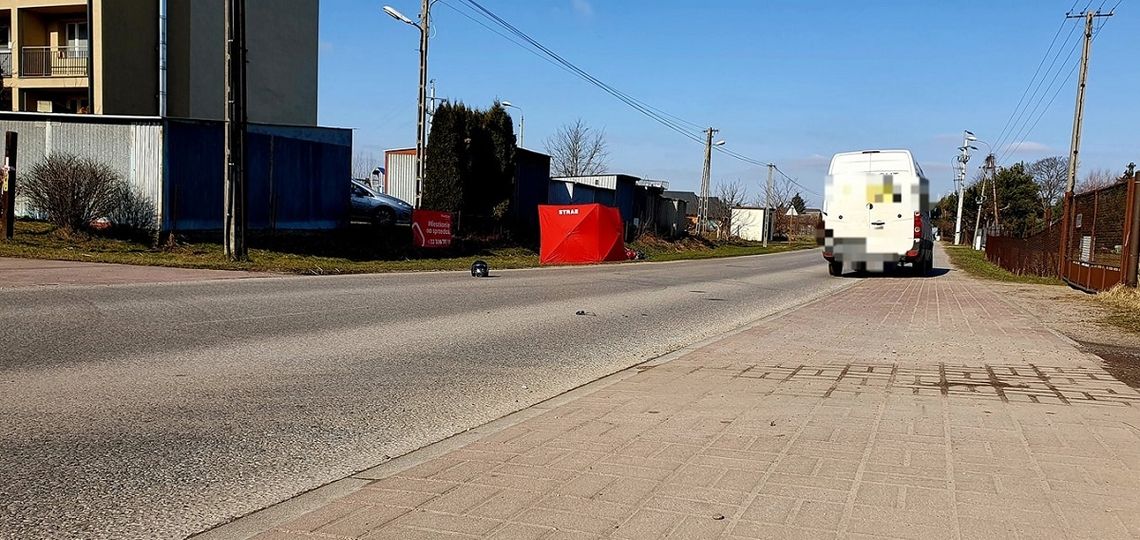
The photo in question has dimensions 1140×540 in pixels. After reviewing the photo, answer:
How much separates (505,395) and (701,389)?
61.2 inches

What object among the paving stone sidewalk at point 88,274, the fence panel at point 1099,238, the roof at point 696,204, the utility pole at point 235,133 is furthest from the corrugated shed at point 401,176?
the roof at point 696,204

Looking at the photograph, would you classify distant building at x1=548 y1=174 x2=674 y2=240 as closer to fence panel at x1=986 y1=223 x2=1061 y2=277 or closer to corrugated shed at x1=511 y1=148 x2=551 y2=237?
corrugated shed at x1=511 y1=148 x2=551 y2=237

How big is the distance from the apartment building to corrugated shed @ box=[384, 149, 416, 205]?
25.6 ft

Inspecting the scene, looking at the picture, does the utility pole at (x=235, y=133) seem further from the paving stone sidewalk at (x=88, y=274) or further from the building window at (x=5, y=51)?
the building window at (x=5, y=51)

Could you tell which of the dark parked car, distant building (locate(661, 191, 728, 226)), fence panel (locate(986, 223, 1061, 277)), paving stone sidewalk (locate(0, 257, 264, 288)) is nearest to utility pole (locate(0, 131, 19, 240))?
paving stone sidewalk (locate(0, 257, 264, 288))

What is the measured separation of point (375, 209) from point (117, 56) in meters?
14.2

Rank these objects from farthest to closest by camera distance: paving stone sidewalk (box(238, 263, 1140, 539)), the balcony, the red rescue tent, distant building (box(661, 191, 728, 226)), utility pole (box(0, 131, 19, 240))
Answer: distant building (box(661, 191, 728, 226)), the balcony, the red rescue tent, utility pole (box(0, 131, 19, 240)), paving stone sidewalk (box(238, 263, 1140, 539))

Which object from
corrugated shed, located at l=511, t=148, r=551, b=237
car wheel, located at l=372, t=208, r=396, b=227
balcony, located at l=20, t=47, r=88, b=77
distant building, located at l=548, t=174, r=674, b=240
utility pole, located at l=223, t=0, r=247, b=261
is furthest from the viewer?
distant building, located at l=548, t=174, r=674, b=240

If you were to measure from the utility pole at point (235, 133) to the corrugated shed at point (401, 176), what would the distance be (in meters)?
16.0

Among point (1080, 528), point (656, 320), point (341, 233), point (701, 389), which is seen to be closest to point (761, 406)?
point (701, 389)

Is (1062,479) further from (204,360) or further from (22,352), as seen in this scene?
(22,352)

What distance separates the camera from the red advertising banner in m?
25.6

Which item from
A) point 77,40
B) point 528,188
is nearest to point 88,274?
point 528,188

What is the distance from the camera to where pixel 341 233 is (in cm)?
2525
